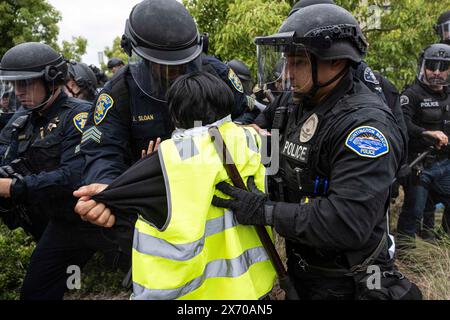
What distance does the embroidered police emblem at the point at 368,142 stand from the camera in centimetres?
165

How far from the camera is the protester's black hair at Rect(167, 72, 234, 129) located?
1.82 meters

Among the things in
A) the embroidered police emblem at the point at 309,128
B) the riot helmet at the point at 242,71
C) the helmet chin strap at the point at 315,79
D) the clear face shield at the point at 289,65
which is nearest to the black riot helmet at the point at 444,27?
the riot helmet at the point at 242,71

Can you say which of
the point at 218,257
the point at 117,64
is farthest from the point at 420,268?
the point at 117,64

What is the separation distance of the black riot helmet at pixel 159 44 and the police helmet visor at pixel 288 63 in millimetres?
428

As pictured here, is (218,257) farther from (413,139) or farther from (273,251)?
(413,139)

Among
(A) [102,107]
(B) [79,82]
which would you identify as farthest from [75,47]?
(A) [102,107]

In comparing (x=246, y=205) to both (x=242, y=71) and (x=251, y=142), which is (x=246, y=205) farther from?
(x=242, y=71)

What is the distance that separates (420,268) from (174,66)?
8.50 ft

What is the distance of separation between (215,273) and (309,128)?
0.75 m

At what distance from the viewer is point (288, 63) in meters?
2.03

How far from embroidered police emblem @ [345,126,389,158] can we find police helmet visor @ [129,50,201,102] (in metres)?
1.11

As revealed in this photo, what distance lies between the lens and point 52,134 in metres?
3.14

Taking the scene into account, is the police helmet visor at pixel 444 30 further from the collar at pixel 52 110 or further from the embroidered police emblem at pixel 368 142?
the collar at pixel 52 110

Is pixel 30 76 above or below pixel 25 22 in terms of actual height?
above
